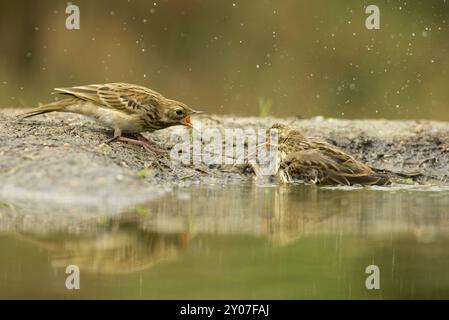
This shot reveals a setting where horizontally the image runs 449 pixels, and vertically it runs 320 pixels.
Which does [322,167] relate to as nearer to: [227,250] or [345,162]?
[345,162]

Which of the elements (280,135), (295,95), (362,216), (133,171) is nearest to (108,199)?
(133,171)

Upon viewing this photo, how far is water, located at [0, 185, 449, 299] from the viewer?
5250 mm

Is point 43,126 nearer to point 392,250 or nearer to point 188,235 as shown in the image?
point 188,235

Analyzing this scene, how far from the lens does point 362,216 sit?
7.50 metres

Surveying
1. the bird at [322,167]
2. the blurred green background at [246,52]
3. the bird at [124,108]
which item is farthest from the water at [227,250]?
the blurred green background at [246,52]

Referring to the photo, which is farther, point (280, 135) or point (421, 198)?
point (280, 135)

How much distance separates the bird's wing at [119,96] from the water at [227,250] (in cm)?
159

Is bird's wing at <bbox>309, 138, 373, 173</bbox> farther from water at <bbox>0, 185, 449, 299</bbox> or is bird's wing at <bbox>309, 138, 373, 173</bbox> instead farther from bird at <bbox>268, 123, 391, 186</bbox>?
water at <bbox>0, 185, 449, 299</bbox>

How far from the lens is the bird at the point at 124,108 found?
941 centimetres

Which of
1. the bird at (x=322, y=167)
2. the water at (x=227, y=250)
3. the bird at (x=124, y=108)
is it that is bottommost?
the water at (x=227, y=250)

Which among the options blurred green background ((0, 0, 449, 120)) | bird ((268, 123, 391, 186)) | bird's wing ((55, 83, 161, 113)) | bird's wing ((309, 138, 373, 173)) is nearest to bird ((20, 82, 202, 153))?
bird's wing ((55, 83, 161, 113))

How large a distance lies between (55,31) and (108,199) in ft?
34.9

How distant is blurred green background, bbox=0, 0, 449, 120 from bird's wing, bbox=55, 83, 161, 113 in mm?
6863

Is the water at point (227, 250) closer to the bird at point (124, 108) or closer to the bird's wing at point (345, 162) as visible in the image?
the bird's wing at point (345, 162)
